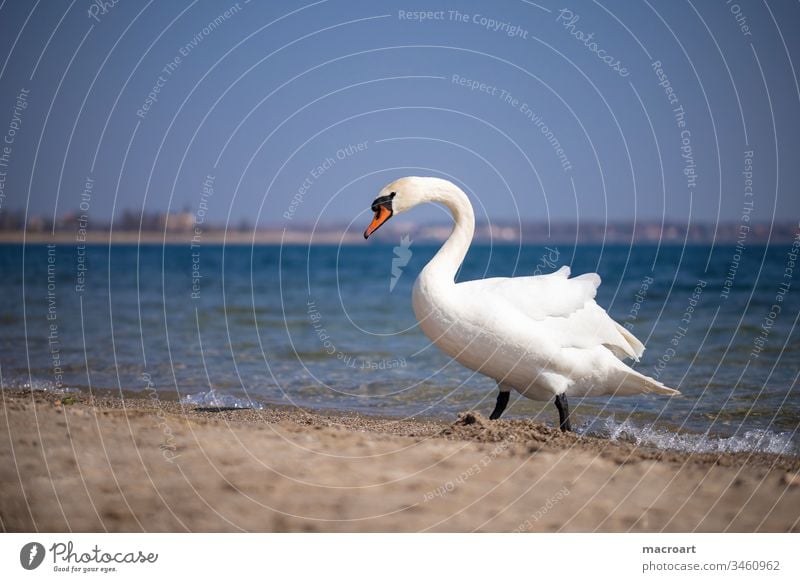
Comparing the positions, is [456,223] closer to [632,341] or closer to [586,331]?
[586,331]

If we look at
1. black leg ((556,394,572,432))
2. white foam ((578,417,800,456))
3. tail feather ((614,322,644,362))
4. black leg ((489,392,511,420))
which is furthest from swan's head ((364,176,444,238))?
white foam ((578,417,800,456))

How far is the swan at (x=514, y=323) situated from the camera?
220 inches

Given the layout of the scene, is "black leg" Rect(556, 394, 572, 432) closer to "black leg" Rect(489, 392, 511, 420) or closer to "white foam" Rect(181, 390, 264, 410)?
"black leg" Rect(489, 392, 511, 420)

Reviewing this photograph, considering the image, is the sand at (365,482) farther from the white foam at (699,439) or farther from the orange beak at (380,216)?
the orange beak at (380,216)

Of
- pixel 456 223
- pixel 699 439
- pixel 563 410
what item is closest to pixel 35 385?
pixel 456 223

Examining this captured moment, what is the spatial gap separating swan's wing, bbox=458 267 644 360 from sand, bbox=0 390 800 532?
0.76m

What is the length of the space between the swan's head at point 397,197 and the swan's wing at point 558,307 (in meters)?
0.79

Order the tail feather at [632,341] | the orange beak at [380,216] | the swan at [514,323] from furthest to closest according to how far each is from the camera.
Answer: the tail feather at [632,341] < the orange beak at [380,216] < the swan at [514,323]

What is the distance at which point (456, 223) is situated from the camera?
6238 mm

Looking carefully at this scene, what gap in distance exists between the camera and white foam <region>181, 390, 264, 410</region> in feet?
25.0

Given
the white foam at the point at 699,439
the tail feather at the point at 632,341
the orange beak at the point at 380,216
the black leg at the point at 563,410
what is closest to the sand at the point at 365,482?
the black leg at the point at 563,410
